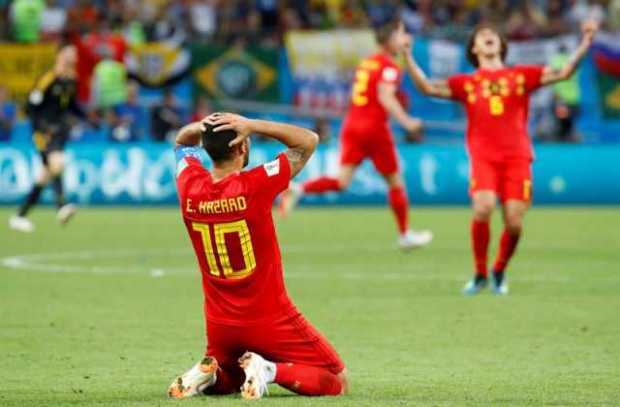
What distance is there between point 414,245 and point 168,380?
31.3ft

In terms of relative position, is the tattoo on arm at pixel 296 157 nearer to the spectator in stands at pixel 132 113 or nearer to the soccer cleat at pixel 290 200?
the soccer cleat at pixel 290 200

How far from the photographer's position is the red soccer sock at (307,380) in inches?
314

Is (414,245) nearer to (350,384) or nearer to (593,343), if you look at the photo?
(593,343)

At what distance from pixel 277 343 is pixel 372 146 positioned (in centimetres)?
1031

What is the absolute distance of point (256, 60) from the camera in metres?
29.3

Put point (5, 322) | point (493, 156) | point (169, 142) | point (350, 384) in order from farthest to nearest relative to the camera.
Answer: point (169, 142)
point (493, 156)
point (5, 322)
point (350, 384)

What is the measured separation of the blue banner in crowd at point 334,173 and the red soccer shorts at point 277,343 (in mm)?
17396

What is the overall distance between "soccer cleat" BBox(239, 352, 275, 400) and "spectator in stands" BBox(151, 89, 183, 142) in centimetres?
2028

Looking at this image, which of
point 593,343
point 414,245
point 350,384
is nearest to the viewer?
point 350,384

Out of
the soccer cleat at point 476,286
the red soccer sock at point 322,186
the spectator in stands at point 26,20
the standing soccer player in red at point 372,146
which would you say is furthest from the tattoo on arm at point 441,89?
the spectator in stands at point 26,20

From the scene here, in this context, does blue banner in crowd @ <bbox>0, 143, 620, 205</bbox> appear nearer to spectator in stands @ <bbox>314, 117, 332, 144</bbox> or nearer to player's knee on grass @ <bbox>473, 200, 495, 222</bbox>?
spectator in stands @ <bbox>314, 117, 332, 144</bbox>

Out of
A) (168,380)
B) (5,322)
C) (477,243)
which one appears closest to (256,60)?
(477,243)


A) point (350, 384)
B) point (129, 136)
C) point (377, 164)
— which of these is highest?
point (350, 384)

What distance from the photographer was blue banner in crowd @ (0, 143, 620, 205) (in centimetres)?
2561
